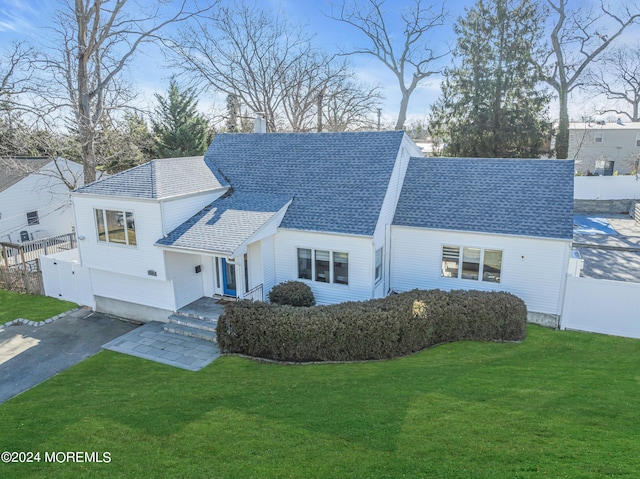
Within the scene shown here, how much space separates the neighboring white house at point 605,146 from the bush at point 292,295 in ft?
140

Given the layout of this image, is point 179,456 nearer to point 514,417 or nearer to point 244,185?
point 514,417

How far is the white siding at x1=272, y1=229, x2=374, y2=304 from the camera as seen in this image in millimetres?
14062

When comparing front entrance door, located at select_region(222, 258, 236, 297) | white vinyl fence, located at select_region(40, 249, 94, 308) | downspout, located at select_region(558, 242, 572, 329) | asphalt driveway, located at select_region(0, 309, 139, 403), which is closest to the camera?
asphalt driveway, located at select_region(0, 309, 139, 403)

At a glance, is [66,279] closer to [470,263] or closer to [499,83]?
[470,263]

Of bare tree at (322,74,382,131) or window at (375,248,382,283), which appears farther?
bare tree at (322,74,382,131)

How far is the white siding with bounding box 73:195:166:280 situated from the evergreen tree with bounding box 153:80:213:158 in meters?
20.0

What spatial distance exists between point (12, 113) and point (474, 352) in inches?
1043

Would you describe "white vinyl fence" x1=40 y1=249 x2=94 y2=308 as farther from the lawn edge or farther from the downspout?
the downspout

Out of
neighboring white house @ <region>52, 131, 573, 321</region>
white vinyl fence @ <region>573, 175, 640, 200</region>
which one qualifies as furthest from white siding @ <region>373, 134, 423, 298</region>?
white vinyl fence @ <region>573, 175, 640, 200</region>

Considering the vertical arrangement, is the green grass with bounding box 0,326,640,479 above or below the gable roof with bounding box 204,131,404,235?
below

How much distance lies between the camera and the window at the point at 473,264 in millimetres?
14523

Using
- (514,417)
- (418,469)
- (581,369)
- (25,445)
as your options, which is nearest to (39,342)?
(25,445)

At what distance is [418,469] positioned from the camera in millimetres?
6562

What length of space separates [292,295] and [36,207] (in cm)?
2168
